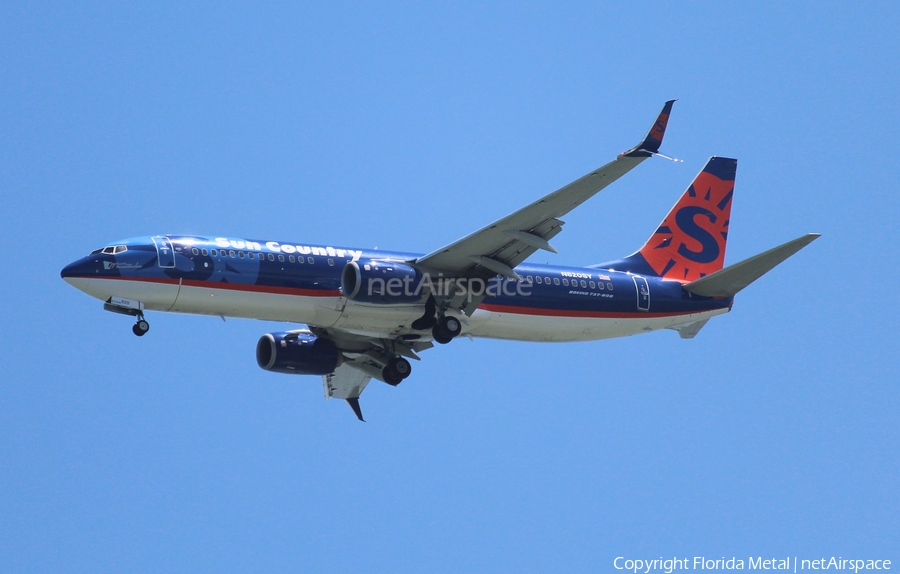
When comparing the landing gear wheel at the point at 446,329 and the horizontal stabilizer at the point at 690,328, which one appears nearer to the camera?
the landing gear wheel at the point at 446,329

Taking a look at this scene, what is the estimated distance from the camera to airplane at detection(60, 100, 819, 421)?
136 feet

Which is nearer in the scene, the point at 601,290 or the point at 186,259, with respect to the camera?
the point at 186,259

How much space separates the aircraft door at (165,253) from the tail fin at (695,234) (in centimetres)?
1679

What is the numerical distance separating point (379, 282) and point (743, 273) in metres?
13.4

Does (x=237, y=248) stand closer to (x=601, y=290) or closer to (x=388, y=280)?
(x=388, y=280)

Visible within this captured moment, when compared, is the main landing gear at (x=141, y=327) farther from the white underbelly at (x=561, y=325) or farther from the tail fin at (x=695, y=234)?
the tail fin at (x=695, y=234)

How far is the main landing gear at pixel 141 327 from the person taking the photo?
41.8 m

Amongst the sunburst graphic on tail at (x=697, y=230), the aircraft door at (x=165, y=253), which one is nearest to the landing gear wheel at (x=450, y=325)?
the aircraft door at (x=165, y=253)

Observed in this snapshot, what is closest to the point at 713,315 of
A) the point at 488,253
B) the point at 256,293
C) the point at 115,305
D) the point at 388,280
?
the point at 488,253

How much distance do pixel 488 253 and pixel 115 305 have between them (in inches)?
474

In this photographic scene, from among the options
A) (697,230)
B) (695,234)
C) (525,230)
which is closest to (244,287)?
(525,230)

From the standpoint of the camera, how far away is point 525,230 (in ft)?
137

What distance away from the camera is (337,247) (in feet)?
145

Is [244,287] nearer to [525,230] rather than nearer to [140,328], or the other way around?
[140,328]
